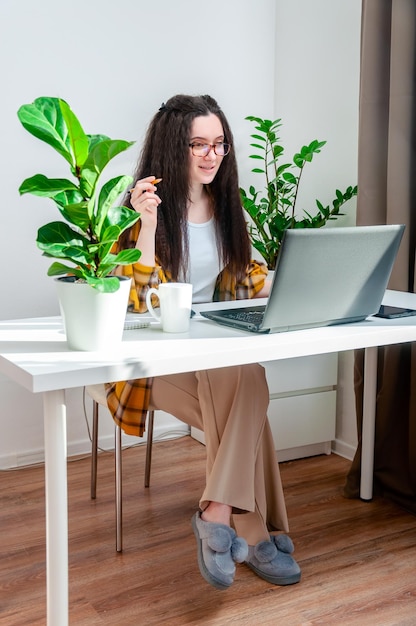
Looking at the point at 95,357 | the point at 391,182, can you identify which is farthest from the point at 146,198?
the point at 391,182

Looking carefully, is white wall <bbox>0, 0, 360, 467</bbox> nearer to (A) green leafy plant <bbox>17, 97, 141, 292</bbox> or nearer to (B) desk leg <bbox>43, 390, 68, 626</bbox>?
(A) green leafy plant <bbox>17, 97, 141, 292</bbox>

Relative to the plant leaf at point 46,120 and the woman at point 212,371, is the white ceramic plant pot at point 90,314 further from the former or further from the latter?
the woman at point 212,371

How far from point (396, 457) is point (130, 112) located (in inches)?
58.2

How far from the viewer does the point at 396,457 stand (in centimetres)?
230

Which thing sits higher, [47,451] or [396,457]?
[47,451]

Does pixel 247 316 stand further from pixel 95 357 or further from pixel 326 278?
pixel 95 357

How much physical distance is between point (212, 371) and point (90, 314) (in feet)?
1.54

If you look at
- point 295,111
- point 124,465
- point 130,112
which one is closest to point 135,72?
point 130,112

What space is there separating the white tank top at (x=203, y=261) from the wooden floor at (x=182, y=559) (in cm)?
66

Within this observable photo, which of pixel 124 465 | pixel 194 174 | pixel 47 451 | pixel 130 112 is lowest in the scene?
pixel 124 465

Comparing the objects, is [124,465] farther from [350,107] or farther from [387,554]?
[350,107]

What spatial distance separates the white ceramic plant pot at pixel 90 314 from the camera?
1.28 metres

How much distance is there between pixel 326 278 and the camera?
145 cm

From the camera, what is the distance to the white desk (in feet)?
3.92
